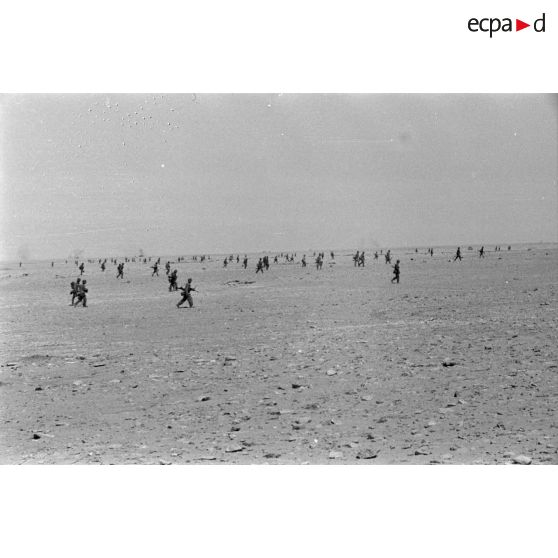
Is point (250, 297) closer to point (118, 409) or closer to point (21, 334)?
point (21, 334)

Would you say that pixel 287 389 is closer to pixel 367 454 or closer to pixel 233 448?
pixel 233 448

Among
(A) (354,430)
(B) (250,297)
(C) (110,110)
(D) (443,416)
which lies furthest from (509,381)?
(B) (250,297)

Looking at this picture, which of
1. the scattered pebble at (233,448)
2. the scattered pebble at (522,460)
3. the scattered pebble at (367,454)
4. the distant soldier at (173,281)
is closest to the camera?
the scattered pebble at (522,460)

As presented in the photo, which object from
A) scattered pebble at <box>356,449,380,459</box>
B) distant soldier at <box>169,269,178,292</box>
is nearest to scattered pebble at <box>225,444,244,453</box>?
scattered pebble at <box>356,449,380,459</box>

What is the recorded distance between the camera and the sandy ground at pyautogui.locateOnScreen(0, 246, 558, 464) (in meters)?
→ 5.92

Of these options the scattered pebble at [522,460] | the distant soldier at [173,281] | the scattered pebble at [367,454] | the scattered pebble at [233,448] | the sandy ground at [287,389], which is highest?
the distant soldier at [173,281]

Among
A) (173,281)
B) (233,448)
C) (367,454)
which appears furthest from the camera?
(173,281)

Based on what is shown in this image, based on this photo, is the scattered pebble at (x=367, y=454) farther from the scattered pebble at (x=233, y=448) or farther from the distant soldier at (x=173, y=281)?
the distant soldier at (x=173, y=281)

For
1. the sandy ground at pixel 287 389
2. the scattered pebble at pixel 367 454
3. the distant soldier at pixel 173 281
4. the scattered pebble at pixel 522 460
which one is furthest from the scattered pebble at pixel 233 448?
the distant soldier at pixel 173 281

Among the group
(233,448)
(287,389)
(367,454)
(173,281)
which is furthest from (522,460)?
(173,281)

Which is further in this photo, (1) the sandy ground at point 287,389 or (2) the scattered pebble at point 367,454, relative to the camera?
(1) the sandy ground at point 287,389

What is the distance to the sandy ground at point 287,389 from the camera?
592 centimetres

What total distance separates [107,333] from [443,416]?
7.36 meters

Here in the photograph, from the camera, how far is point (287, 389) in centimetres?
715
